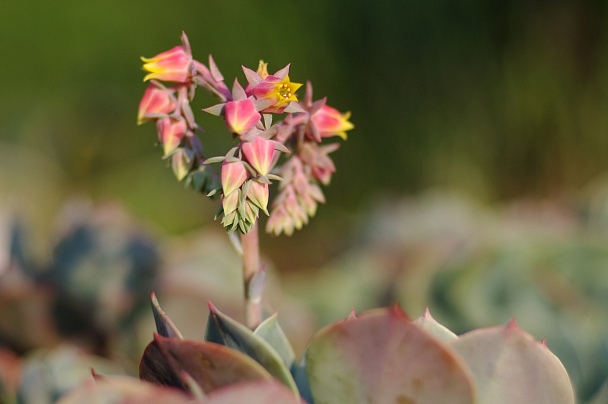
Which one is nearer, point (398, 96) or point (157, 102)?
point (157, 102)

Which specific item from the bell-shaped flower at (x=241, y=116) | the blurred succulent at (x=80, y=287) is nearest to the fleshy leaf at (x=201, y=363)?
the bell-shaped flower at (x=241, y=116)

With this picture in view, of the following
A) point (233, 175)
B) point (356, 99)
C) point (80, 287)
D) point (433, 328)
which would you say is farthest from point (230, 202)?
point (356, 99)

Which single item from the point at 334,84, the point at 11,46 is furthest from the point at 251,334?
the point at 11,46

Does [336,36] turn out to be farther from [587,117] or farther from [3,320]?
[3,320]

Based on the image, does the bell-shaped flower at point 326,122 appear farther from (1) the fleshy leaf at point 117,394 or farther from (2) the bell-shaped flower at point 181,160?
(1) the fleshy leaf at point 117,394

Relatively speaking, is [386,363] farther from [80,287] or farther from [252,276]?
[80,287]
